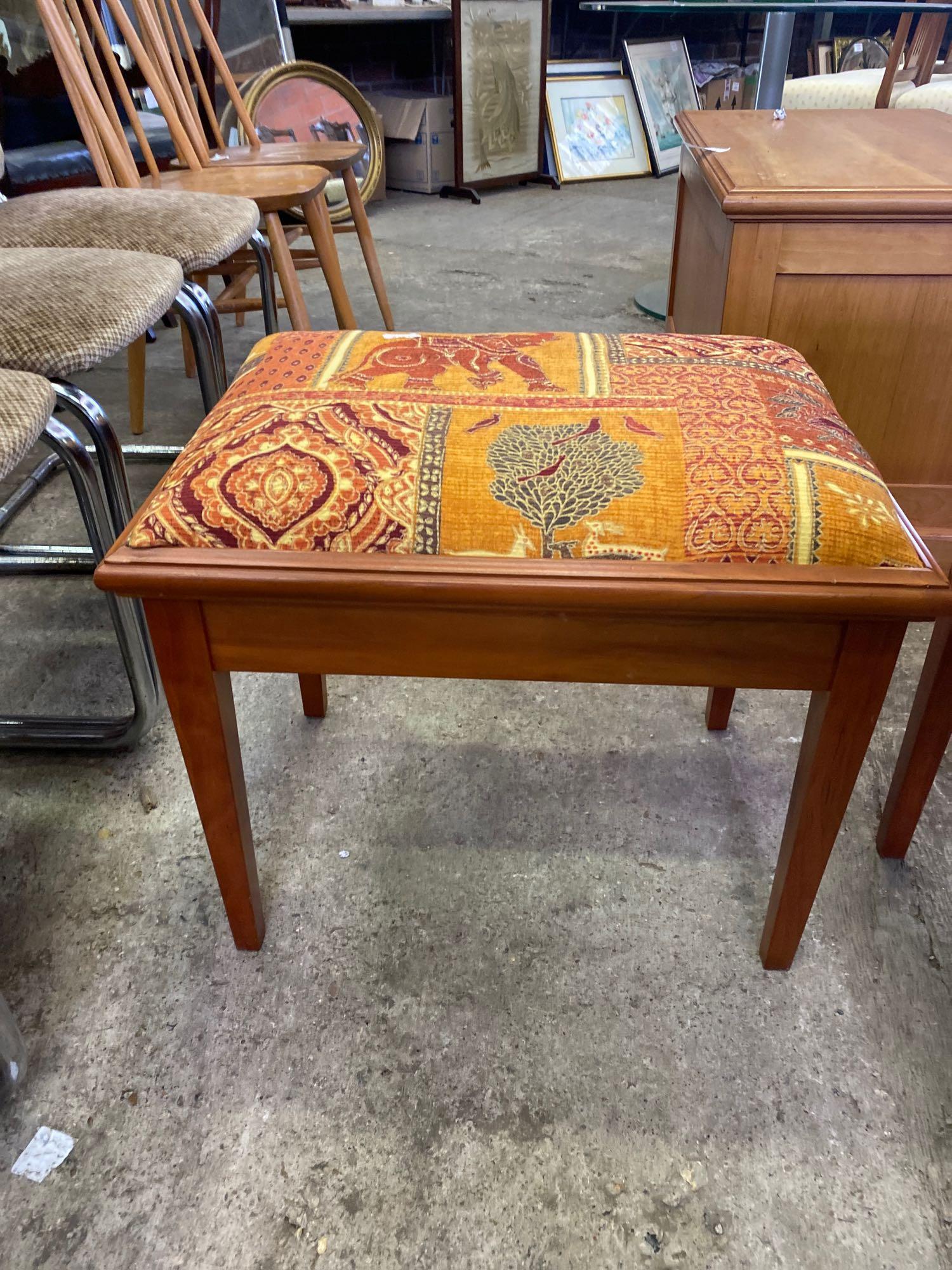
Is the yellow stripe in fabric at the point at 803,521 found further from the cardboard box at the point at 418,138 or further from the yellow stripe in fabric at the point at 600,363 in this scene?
the cardboard box at the point at 418,138

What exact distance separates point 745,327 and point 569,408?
74cm

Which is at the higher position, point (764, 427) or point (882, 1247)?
point (764, 427)

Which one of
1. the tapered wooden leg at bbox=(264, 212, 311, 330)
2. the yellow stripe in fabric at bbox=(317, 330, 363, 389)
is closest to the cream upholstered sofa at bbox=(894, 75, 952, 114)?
the tapered wooden leg at bbox=(264, 212, 311, 330)

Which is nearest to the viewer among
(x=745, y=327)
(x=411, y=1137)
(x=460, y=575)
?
(x=460, y=575)

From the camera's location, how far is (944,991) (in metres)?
0.80

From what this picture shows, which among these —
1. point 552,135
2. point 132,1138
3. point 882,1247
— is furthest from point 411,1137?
point 552,135

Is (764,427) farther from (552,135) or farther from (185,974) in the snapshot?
(552,135)

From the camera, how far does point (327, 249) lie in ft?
5.73

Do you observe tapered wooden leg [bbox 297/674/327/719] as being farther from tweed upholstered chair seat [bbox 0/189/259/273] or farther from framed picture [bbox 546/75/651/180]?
framed picture [bbox 546/75/651/180]

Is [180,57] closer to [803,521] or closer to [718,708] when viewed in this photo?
[718,708]

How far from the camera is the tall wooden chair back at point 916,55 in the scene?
2.27 metres

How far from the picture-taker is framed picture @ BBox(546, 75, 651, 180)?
402 centimetres

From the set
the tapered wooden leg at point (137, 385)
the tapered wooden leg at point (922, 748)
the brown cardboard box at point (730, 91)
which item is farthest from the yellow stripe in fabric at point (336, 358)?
the brown cardboard box at point (730, 91)

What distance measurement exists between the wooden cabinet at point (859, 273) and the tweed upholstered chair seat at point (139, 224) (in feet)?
2.32
